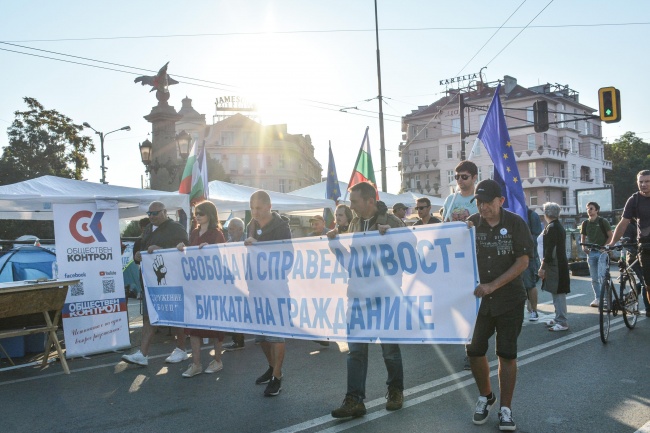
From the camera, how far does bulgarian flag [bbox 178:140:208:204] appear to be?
11.8 m

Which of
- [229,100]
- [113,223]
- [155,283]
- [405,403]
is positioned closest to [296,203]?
[113,223]

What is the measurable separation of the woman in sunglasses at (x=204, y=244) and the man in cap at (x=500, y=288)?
3.29 m

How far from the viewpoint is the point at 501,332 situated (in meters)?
4.45

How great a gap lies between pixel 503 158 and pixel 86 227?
19.6 ft

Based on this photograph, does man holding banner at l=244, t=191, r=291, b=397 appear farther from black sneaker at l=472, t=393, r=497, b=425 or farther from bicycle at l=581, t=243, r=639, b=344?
bicycle at l=581, t=243, r=639, b=344

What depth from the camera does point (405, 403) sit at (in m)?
5.27

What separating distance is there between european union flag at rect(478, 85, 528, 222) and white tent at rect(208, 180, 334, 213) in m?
8.63

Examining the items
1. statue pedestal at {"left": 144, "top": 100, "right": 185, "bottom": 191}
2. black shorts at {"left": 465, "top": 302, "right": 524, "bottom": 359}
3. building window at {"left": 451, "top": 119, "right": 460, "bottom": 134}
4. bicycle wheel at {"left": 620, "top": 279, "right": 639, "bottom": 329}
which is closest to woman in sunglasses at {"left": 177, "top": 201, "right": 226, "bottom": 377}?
black shorts at {"left": 465, "top": 302, "right": 524, "bottom": 359}

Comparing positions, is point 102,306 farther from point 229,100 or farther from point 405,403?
point 229,100

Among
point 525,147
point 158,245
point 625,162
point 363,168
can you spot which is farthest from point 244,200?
point 625,162

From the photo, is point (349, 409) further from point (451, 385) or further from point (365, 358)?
point (451, 385)

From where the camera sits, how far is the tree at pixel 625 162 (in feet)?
262

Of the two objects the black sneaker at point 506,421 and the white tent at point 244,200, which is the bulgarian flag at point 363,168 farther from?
the black sneaker at point 506,421

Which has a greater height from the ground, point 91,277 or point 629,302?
point 91,277
